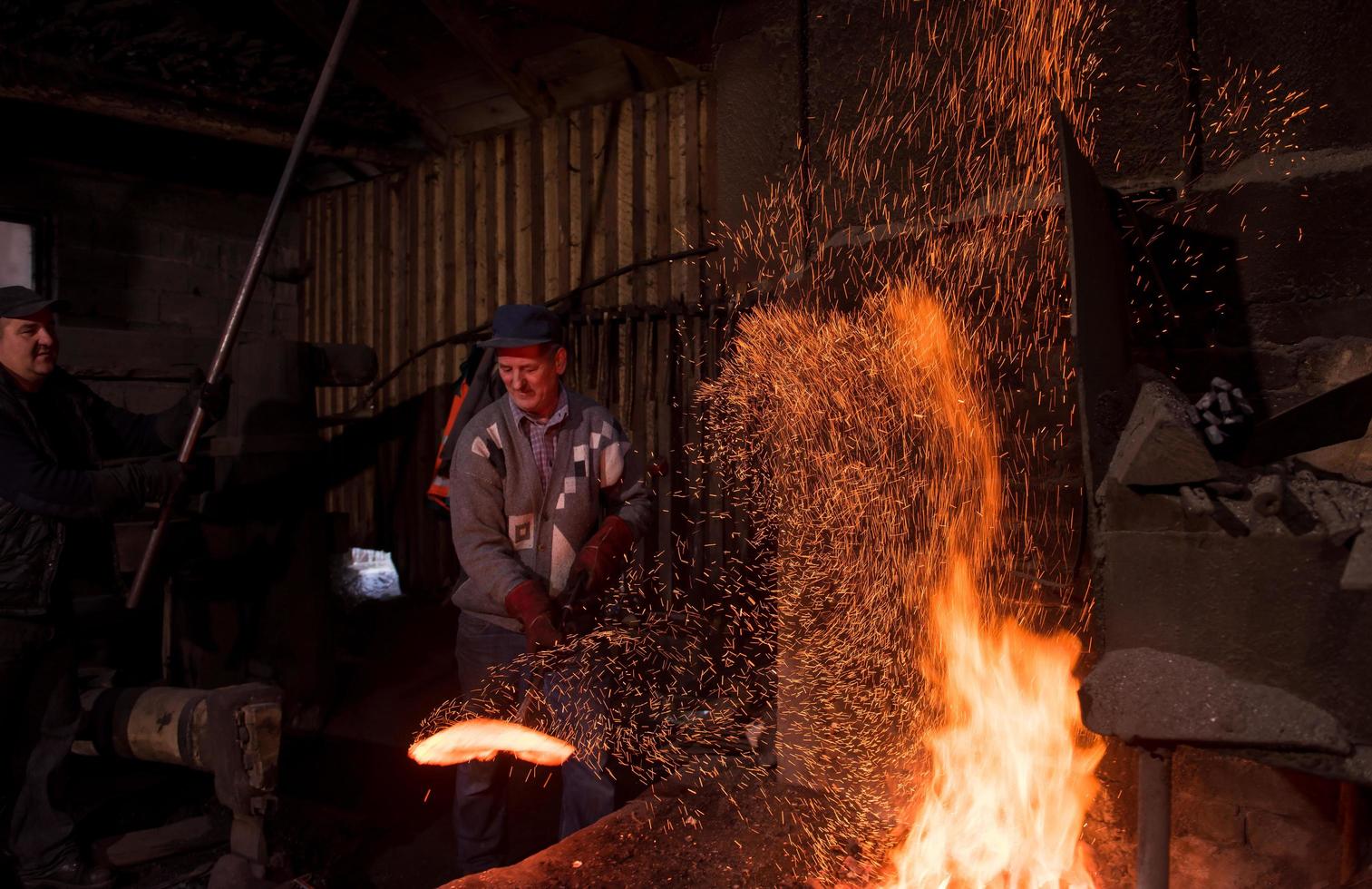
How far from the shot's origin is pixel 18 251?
8.34m

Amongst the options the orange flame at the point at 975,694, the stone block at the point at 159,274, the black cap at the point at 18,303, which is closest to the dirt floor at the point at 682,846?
the orange flame at the point at 975,694

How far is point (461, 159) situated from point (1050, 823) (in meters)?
7.64

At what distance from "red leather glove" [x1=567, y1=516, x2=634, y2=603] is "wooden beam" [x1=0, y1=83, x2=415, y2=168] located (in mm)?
6135

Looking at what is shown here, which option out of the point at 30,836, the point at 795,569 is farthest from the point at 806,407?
the point at 30,836

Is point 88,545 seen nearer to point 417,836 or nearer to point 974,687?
point 417,836

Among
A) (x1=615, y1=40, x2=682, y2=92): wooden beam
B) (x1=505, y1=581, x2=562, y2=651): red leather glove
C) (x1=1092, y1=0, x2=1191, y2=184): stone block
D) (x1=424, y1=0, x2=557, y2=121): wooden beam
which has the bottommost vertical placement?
(x1=505, y1=581, x2=562, y2=651): red leather glove

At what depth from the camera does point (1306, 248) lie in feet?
8.49

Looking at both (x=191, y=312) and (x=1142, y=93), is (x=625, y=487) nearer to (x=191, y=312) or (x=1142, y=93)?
(x=1142, y=93)

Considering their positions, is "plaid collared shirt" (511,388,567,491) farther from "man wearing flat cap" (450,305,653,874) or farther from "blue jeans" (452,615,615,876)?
"blue jeans" (452,615,615,876)

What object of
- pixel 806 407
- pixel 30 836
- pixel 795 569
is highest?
pixel 806 407

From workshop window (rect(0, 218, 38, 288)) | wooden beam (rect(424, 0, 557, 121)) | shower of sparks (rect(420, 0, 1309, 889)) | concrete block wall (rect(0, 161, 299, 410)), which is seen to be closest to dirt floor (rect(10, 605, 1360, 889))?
shower of sparks (rect(420, 0, 1309, 889))

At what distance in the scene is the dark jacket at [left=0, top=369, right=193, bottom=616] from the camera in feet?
11.7

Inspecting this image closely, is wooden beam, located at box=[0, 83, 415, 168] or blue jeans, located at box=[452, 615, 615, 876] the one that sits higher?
wooden beam, located at box=[0, 83, 415, 168]

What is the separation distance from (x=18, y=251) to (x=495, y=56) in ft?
16.8
